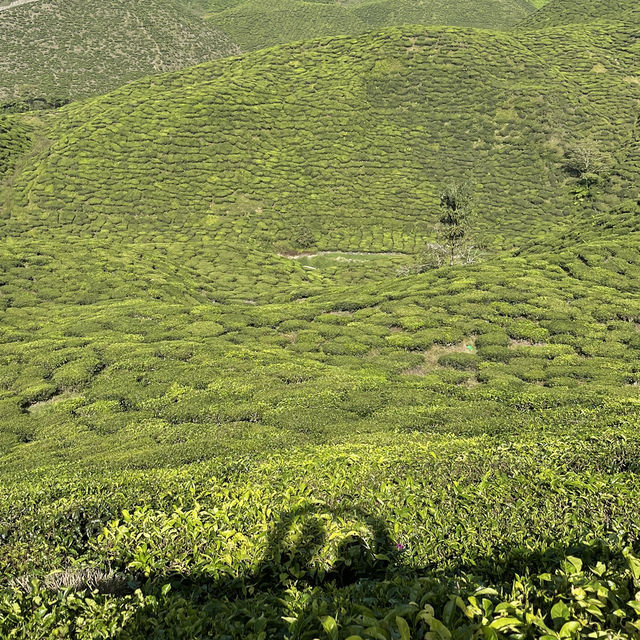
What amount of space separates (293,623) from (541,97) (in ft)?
303

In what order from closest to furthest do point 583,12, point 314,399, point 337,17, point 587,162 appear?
point 314,399
point 587,162
point 583,12
point 337,17

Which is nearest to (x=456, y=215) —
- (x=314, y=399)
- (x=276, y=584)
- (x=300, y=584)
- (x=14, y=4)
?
(x=314, y=399)

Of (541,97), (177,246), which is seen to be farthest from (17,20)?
(541,97)

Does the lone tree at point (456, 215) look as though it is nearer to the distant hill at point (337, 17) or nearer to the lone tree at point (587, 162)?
the lone tree at point (587, 162)

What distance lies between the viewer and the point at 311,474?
740cm

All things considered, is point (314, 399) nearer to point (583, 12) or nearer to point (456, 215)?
point (456, 215)

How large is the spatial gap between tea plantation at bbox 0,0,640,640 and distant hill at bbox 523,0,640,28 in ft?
206

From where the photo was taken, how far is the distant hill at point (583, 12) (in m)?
101

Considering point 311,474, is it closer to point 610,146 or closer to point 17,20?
point 610,146

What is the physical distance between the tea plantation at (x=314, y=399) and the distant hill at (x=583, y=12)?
6264cm

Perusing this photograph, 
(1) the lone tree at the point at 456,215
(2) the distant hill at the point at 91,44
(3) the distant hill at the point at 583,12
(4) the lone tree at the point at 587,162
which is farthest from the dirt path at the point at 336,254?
(3) the distant hill at the point at 583,12

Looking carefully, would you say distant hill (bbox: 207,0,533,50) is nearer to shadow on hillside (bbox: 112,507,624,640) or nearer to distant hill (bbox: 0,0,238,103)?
distant hill (bbox: 0,0,238,103)

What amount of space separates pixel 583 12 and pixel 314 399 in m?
141

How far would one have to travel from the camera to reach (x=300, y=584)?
5.05 m
